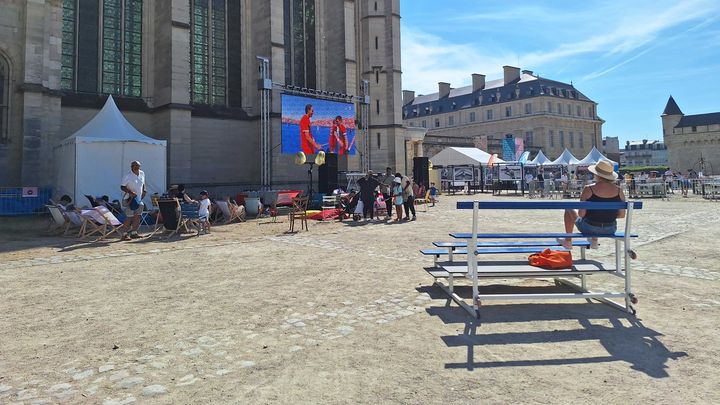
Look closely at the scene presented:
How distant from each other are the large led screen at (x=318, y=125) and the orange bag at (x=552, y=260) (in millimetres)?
15001

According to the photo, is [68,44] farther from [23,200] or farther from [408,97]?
[408,97]

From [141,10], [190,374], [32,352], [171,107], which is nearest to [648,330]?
[190,374]

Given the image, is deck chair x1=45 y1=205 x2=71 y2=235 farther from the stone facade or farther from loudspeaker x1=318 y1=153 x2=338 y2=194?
the stone facade

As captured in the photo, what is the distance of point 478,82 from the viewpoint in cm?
6588

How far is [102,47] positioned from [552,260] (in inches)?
776

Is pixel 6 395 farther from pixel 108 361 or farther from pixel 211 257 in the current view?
pixel 211 257

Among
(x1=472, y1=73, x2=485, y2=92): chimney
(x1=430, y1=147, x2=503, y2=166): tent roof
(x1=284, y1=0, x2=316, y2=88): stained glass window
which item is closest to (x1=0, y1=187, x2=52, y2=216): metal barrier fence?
(x1=284, y1=0, x2=316, y2=88): stained glass window

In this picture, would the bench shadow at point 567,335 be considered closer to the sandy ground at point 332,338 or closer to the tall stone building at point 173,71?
the sandy ground at point 332,338

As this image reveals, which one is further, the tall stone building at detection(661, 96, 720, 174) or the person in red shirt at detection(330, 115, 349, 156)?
the tall stone building at detection(661, 96, 720, 174)

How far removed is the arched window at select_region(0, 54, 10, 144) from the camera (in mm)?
14555

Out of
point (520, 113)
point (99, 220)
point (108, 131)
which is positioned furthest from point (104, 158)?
point (520, 113)

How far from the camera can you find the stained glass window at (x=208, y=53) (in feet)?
64.1

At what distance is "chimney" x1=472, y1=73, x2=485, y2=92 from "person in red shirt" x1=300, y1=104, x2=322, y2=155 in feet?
173

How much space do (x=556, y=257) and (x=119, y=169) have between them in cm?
1366
